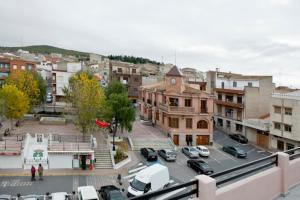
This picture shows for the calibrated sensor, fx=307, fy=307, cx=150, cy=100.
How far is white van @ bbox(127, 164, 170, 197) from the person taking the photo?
19.6 meters

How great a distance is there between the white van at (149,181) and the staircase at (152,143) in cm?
1238

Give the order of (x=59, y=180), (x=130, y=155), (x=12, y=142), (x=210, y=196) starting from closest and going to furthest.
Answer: (x=210, y=196)
(x=59, y=180)
(x=12, y=142)
(x=130, y=155)

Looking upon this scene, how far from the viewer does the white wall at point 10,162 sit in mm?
25750

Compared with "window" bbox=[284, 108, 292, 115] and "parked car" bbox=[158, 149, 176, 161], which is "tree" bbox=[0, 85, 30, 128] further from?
"window" bbox=[284, 108, 292, 115]

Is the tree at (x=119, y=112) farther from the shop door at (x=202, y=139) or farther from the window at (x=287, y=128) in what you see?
the window at (x=287, y=128)

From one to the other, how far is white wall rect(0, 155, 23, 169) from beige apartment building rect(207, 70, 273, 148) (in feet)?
89.1

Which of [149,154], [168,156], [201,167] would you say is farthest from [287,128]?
[149,154]

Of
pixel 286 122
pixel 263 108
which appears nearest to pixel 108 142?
pixel 286 122

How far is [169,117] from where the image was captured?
37750 mm

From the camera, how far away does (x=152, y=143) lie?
113 ft

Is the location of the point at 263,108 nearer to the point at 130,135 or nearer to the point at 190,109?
the point at 190,109

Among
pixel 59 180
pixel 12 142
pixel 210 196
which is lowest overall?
pixel 59 180

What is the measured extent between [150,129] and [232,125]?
41.1 feet

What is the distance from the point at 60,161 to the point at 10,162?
13.3ft
